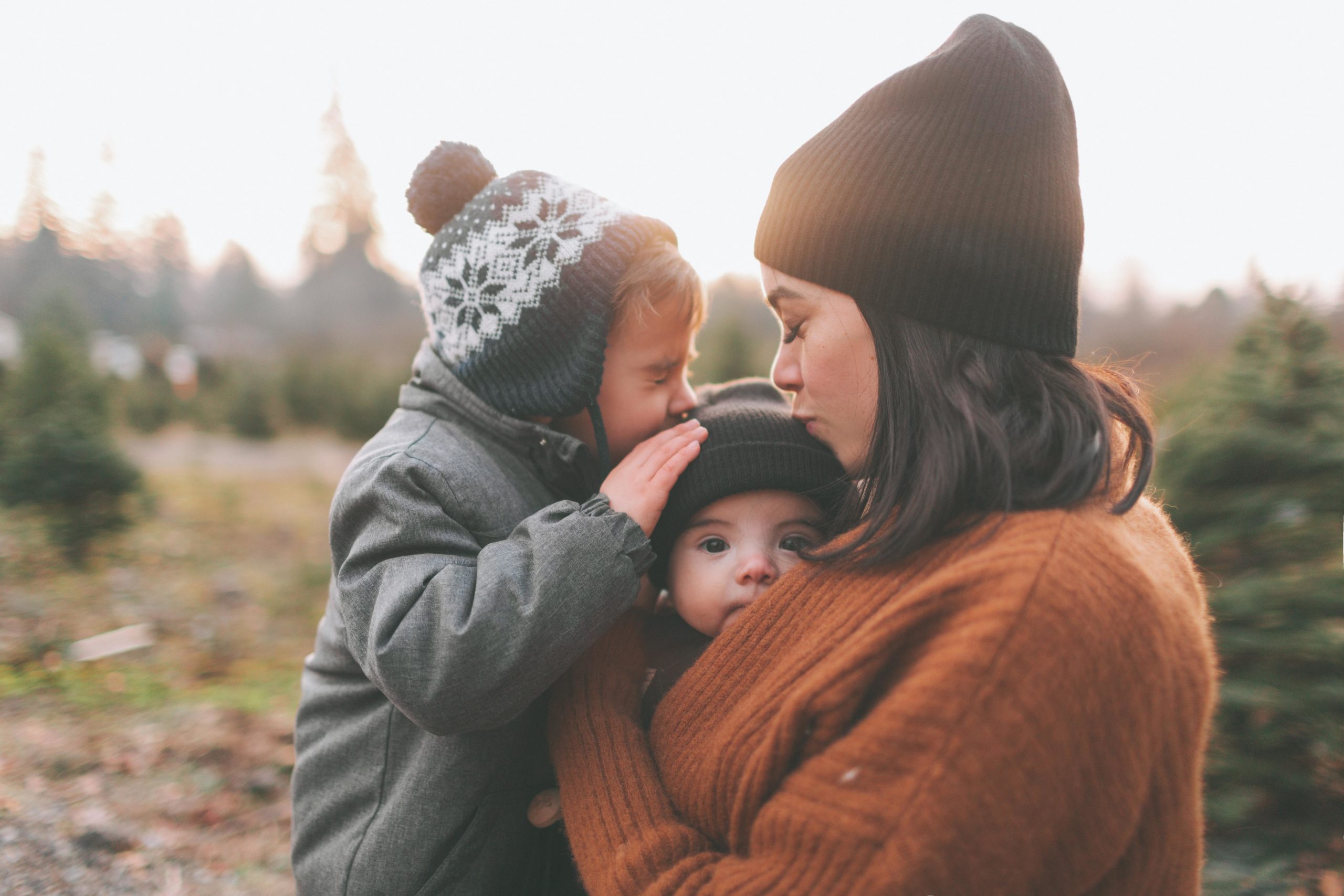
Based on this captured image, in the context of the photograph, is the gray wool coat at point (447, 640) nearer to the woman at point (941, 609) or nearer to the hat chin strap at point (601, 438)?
the hat chin strap at point (601, 438)

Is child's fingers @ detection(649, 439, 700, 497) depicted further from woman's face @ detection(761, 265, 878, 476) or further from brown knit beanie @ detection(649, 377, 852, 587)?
woman's face @ detection(761, 265, 878, 476)

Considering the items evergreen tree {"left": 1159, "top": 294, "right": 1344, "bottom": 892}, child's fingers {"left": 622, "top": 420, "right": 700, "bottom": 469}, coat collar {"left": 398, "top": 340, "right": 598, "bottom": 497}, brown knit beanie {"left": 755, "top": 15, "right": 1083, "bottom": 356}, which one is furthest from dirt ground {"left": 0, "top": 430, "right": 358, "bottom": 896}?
evergreen tree {"left": 1159, "top": 294, "right": 1344, "bottom": 892}

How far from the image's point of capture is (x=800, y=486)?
196 centimetres

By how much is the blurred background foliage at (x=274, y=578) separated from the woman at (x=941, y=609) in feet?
1.66

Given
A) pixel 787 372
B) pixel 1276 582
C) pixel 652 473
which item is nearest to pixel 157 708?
pixel 652 473

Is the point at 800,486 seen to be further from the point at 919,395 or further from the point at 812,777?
the point at 812,777

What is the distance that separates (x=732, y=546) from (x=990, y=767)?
0.94 m

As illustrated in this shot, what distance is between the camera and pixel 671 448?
1956 mm

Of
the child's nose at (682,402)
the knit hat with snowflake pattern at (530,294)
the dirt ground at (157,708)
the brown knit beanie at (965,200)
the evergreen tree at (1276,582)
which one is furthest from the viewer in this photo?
the dirt ground at (157,708)

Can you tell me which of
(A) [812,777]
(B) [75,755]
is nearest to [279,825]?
(B) [75,755]

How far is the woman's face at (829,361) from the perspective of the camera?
65.5 inches

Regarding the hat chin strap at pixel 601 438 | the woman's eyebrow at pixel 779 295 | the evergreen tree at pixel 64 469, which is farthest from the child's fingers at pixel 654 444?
the evergreen tree at pixel 64 469

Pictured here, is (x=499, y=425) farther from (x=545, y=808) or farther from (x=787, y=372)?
(x=545, y=808)

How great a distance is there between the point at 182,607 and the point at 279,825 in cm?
281
